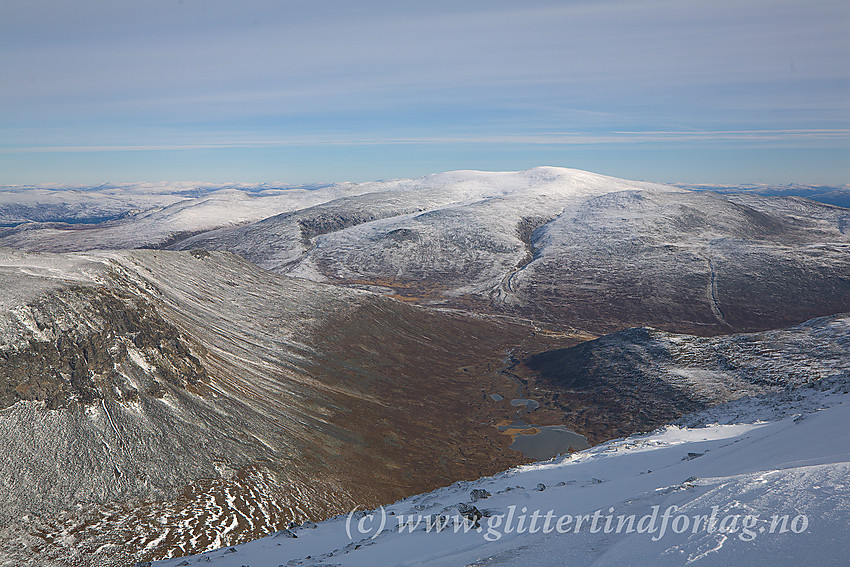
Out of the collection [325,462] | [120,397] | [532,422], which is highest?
[120,397]

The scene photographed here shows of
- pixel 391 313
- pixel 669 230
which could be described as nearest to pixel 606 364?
pixel 391 313

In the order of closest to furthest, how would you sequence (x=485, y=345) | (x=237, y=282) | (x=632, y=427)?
1. (x=632, y=427)
2. (x=237, y=282)
3. (x=485, y=345)

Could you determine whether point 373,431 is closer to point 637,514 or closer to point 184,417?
point 184,417

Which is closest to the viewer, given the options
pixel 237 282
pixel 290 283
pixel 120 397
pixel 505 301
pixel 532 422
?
pixel 120 397

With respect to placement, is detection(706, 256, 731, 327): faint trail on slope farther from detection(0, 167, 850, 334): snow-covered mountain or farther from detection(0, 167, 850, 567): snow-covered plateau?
detection(0, 167, 850, 567): snow-covered plateau

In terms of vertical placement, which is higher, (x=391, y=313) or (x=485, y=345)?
(x=391, y=313)

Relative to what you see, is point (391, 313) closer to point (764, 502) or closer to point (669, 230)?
point (764, 502)

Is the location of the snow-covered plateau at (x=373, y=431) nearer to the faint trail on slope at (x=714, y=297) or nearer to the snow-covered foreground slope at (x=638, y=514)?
the snow-covered foreground slope at (x=638, y=514)

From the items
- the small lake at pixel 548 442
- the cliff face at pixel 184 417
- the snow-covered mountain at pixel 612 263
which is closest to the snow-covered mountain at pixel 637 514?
the cliff face at pixel 184 417
